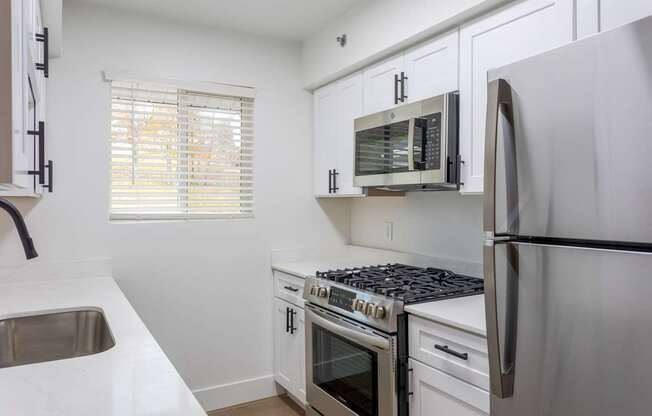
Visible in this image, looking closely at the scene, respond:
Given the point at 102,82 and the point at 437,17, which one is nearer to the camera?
the point at 437,17

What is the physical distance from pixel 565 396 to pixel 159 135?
8.58 ft

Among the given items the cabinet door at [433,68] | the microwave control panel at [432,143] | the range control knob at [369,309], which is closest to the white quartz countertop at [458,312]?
the range control knob at [369,309]

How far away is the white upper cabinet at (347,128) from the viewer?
2.82 meters

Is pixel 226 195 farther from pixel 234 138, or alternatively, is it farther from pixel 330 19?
pixel 330 19

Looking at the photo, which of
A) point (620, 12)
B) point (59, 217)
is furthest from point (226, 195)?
point (620, 12)

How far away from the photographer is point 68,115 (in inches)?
103

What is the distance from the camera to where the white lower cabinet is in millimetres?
2811

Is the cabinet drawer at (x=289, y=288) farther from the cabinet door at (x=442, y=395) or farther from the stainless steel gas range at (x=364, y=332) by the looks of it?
the cabinet door at (x=442, y=395)

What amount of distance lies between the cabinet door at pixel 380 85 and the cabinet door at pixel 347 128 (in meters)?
0.08

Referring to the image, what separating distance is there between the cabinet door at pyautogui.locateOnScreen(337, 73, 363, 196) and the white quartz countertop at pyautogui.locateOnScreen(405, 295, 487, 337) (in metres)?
1.04

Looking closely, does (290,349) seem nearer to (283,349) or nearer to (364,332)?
(283,349)

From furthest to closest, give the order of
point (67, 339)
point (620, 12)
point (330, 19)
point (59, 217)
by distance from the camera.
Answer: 1. point (330, 19)
2. point (59, 217)
3. point (67, 339)
4. point (620, 12)

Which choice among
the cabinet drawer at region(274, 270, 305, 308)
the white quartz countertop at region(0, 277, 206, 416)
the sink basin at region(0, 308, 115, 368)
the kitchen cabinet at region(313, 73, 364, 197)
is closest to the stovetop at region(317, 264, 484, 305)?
the cabinet drawer at region(274, 270, 305, 308)

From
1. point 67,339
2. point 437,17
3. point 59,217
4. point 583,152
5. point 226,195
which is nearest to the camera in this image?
point 583,152
